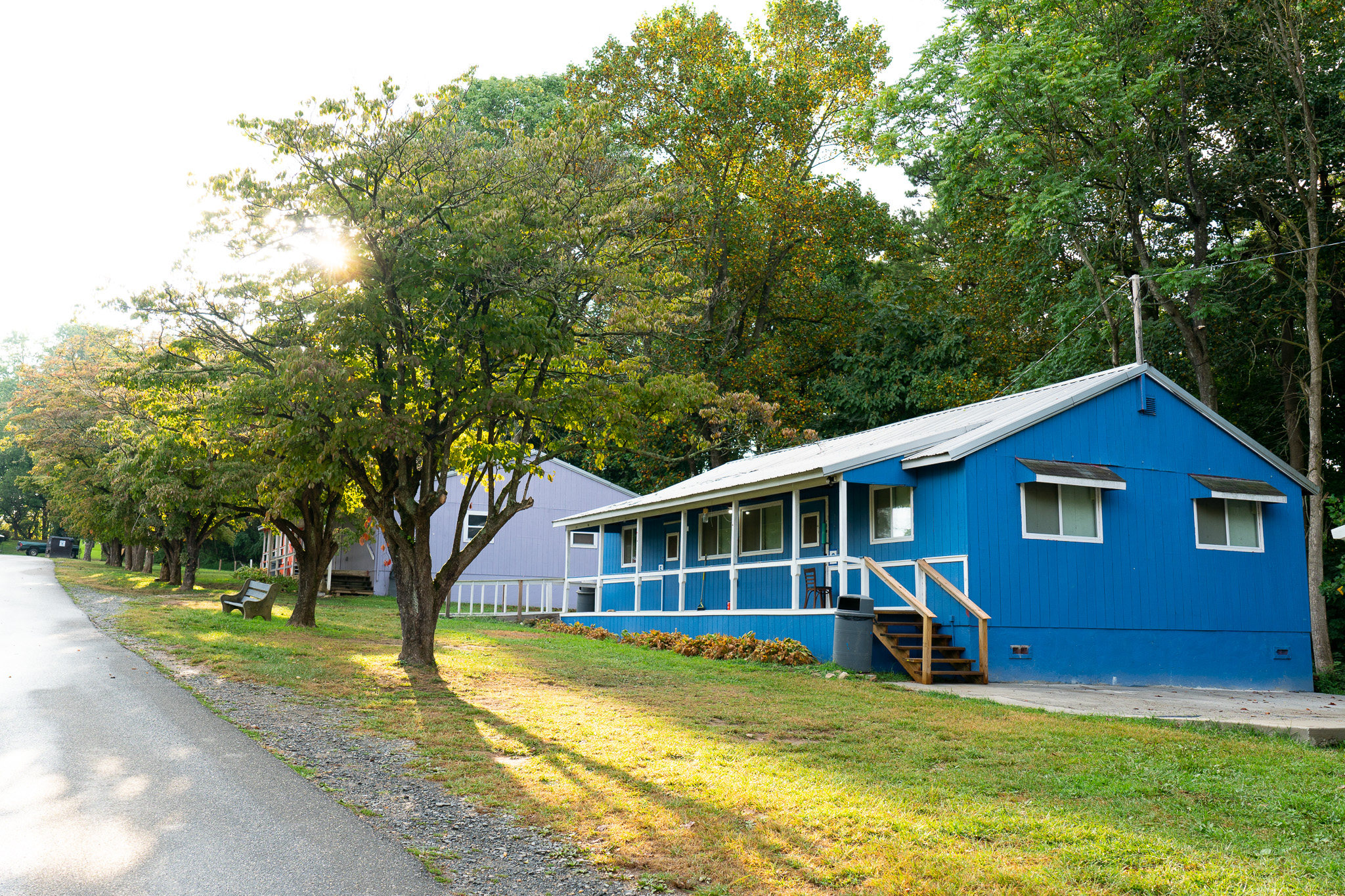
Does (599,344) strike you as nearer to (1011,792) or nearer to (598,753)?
(598,753)

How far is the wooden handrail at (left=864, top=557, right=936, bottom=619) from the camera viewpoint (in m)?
13.8

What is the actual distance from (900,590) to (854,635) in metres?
0.96

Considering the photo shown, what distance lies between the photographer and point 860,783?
6570 mm

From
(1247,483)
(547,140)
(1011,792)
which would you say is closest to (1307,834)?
(1011,792)

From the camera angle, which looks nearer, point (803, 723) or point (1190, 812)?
point (1190, 812)

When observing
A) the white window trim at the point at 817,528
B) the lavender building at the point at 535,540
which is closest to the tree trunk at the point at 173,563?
the lavender building at the point at 535,540

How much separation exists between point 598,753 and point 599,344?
6596 mm

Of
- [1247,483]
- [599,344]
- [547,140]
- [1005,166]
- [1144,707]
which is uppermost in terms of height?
[1005,166]

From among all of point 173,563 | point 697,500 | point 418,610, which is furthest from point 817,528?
point 173,563

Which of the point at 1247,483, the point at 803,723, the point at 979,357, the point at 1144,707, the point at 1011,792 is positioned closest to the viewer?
the point at 1011,792

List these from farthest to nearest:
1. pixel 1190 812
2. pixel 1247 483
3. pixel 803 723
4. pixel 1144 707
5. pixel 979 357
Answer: pixel 979 357
pixel 1247 483
pixel 1144 707
pixel 803 723
pixel 1190 812

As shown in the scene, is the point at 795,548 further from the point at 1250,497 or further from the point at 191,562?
the point at 191,562

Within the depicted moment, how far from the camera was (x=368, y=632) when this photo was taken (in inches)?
714

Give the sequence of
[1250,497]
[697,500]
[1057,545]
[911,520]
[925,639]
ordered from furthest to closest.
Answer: [697,500]
[1250,497]
[911,520]
[1057,545]
[925,639]
